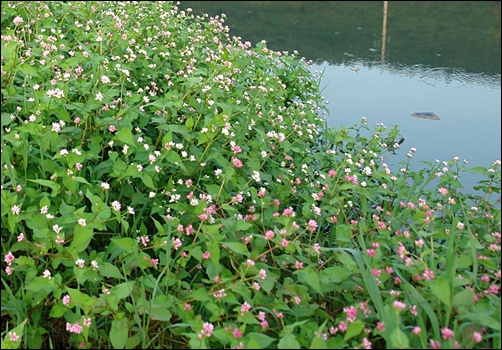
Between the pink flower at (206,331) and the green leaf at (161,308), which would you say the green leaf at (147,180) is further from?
the pink flower at (206,331)

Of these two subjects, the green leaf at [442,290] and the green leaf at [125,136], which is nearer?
the green leaf at [442,290]

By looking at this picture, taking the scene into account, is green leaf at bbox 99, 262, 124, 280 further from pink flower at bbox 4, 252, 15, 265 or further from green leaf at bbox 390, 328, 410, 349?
green leaf at bbox 390, 328, 410, 349

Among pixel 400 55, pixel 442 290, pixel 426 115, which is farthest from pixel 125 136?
pixel 400 55

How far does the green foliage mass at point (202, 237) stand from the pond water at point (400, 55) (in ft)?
3.04

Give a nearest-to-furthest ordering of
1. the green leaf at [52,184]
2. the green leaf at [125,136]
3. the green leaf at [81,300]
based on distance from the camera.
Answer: the green leaf at [81,300], the green leaf at [52,184], the green leaf at [125,136]

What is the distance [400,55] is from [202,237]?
343 centimetres

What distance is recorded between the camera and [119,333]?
42.6 inches

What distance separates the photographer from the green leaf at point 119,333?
107cm

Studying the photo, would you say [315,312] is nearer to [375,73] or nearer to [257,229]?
[257,229]

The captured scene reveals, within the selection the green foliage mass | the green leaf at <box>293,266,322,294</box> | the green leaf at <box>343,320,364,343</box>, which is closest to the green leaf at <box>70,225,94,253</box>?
the green foliage mass

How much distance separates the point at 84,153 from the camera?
4.75 ft

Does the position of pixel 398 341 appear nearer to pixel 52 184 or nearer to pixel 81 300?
pixel 81 300

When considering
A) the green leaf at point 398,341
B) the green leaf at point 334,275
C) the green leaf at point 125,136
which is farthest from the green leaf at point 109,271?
the green leaf at point 398,341

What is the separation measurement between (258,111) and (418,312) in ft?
3.61
